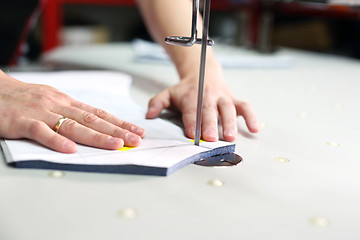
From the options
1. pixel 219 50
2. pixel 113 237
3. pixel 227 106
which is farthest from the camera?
pixel 219 50

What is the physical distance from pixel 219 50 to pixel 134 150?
1.23 metres

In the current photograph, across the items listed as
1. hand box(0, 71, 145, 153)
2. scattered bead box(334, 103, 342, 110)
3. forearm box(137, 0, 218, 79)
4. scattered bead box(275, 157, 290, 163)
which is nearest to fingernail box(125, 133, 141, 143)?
hand box(0, 71, 145, 153)

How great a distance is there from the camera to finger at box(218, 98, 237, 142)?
0.61 metres

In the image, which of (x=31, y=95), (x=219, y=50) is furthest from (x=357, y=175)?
(x=219, y=50)

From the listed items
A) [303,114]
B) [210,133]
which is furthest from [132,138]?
[303,114]

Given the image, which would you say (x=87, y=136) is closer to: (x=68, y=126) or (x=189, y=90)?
(x=68, y=126)

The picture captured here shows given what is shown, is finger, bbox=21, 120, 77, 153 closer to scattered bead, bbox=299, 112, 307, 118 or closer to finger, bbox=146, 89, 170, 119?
finger, bbox=146, 89, 170, 119

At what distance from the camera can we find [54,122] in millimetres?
544

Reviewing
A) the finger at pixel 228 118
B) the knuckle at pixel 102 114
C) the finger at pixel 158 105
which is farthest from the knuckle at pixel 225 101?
the knuckle at pixel 102 114

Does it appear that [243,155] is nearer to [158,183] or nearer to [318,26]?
[158,183]

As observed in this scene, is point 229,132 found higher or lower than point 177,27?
lower

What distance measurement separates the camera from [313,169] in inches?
20.6

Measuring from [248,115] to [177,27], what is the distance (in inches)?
14.1

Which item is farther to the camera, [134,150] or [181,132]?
[181,132]
